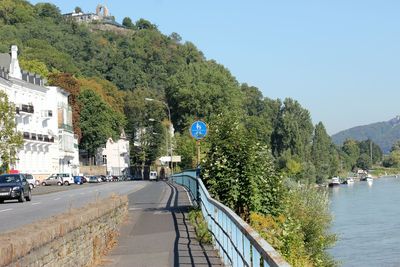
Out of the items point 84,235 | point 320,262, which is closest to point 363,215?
point 320,262

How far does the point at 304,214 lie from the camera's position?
32.6 metres

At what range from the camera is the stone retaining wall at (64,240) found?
8.09 metres

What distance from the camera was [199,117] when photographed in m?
98.4

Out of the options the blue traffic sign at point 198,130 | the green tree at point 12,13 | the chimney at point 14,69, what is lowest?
the blue traffic sign at point 198,130

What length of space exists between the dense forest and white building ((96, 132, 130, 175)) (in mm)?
2015

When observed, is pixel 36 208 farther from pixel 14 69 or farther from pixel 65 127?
pixel 65 127

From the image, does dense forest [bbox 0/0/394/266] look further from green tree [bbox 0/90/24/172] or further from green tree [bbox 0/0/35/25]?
green tree [bbox 0/90/24/172]

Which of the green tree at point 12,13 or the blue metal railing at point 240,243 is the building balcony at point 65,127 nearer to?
the green tree at point 12,13

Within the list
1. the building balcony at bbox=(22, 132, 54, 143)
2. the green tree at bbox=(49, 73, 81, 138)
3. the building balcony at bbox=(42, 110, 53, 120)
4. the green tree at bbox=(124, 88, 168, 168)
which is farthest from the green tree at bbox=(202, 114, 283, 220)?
the green tree at bbox=(124, 88, 168, 168)

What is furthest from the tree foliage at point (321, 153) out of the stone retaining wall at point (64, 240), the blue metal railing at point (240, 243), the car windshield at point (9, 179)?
the blue metal railing at point (240, 243)

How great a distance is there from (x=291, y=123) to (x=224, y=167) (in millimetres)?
124160

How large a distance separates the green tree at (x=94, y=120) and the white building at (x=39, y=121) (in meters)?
2.99

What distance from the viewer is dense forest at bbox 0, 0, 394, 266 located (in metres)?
21.2

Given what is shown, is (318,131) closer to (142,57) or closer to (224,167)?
(142,57)
